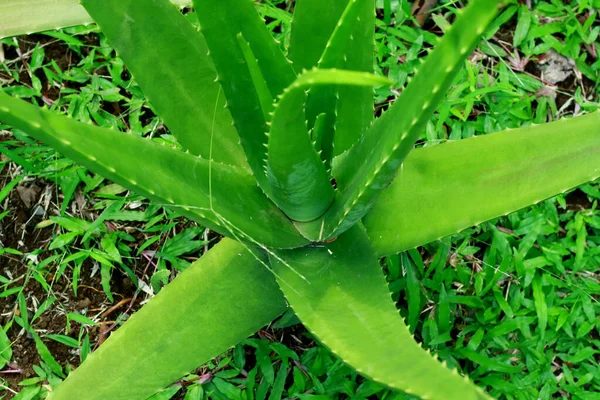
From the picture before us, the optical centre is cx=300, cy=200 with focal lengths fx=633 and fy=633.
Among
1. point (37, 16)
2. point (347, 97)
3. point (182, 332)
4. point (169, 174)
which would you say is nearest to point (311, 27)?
point (347, 97)

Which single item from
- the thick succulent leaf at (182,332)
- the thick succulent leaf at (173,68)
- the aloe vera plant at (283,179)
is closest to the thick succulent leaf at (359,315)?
the aloe vera plant at (283,179)

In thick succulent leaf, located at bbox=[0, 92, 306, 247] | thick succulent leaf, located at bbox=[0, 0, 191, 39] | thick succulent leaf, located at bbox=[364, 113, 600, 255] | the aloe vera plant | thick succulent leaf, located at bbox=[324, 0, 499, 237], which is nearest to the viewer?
thick succulent leaf, located at bbox=[324, 0, 499, 237]

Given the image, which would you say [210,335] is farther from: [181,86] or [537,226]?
[537,226]

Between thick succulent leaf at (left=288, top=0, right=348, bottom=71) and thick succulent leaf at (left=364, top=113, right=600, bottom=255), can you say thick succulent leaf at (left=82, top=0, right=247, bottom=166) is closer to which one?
thick succulent leaf at (left=288, top=0, right=348, bottom=71)

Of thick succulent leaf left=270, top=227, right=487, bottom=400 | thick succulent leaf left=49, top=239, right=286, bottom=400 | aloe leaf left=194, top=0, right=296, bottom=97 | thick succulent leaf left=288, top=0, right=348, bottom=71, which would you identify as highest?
aloe leaf left=194, top=0, right=296, bottom=97

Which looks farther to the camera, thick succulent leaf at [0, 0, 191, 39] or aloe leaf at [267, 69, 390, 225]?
thick succulent leaf at [0, 0, 191, 39]

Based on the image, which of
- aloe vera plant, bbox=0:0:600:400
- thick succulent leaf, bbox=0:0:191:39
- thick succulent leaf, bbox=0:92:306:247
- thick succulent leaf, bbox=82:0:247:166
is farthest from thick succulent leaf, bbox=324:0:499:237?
thick succulent leaf, bbox=0:0:191:39

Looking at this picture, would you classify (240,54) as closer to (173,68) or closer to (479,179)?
(173,68)

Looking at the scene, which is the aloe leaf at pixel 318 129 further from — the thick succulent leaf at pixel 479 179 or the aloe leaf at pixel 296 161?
the thick succulent leaf at pixel 479 179
